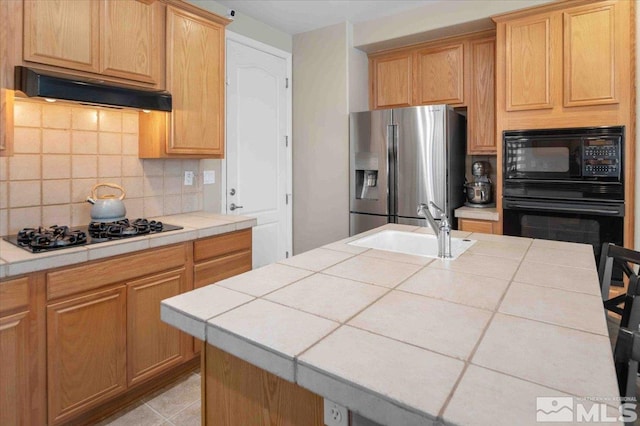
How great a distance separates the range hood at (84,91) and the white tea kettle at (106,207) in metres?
0.57

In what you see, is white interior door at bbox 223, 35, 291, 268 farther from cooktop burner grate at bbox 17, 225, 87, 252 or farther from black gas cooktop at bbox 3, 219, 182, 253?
cooktop burner grate at bbox 17, 225, 87, 252

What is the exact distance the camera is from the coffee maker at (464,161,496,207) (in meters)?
3.24

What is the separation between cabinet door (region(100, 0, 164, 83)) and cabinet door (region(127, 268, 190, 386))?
1209 mm

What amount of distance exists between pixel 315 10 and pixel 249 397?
315cm

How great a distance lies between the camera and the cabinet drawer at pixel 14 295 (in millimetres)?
1515

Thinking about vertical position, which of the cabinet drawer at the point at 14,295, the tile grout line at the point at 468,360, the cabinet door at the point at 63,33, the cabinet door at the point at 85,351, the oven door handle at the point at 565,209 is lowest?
the cabinet door at the point at 85,351

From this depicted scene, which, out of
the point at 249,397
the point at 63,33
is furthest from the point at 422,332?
the point at 63,33

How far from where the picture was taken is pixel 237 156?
3.28 meters

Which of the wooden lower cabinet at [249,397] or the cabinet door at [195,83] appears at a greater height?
the cabinet door at [195,83]

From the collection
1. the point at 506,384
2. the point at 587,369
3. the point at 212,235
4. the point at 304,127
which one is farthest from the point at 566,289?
the point at 304,127

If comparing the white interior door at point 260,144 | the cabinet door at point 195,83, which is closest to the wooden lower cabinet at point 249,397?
the cabinet door at point 195,83

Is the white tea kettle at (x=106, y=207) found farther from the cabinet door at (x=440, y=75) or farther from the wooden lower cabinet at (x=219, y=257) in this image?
the cabinet door at (x=440, y=75)

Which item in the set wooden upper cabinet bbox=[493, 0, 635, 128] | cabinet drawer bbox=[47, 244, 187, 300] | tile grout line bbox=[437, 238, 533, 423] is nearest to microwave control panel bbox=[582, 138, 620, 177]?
wooden upper cabinet bbox=[493, 0, 635, 128]

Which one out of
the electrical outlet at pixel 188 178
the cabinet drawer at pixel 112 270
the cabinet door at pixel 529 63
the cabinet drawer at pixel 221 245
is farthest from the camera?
the electrical outlet at pixel 188 178
